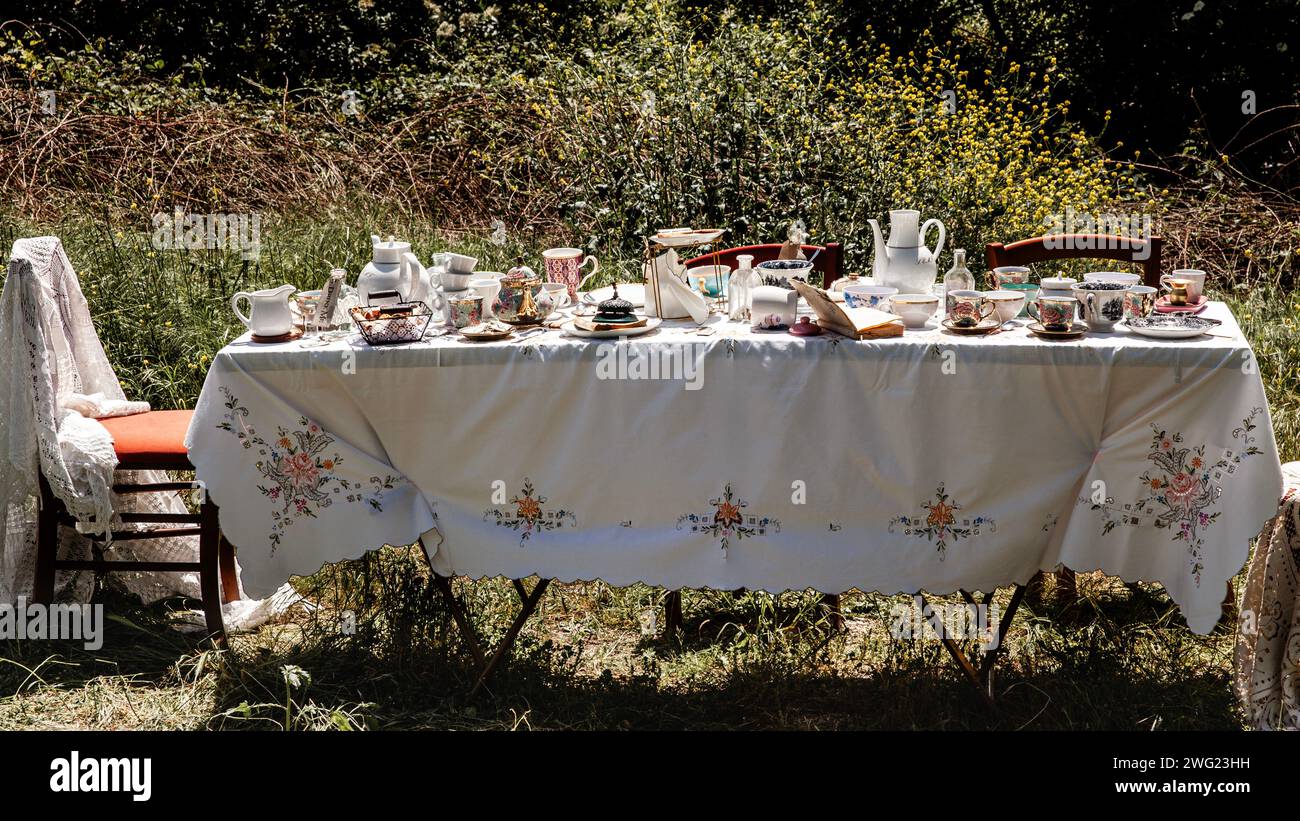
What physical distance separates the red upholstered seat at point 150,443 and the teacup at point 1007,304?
2.24 m

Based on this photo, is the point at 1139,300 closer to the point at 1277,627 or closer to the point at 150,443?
the point at 1277,627

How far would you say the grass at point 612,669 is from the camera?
3150 millimetres

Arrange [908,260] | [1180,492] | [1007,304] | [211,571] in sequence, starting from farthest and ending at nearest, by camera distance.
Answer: [211,571] → [908,260] → [1007,304] → [1180,492]

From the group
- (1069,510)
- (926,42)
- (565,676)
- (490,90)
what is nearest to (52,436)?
(565,676)

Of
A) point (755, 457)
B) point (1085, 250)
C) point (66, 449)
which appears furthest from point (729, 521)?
point (66, 449)

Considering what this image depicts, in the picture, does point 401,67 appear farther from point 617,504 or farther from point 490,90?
point 617,504

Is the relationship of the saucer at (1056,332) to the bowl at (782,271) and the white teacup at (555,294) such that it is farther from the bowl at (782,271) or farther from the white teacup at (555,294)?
the white teacup at (555,294)

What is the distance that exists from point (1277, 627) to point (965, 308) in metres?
1.11

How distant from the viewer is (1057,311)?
2861mm

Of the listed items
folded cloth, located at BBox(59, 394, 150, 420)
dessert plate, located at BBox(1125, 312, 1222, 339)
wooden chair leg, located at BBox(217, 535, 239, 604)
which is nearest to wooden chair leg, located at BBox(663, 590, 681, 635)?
wooden chair leg, located at BBox(217, 535, 239, 604)

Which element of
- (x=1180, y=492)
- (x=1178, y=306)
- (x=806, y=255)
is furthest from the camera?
(x=806, y=255)

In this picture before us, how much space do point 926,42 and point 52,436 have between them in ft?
30.2

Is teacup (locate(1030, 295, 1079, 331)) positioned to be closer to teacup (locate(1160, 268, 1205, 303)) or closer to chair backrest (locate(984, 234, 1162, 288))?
teacup (locate(1160, 268, 1205, 303))

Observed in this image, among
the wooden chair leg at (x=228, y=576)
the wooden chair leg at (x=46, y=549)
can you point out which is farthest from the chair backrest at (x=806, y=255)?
the wooden chair leg at (x=46, y=549)
